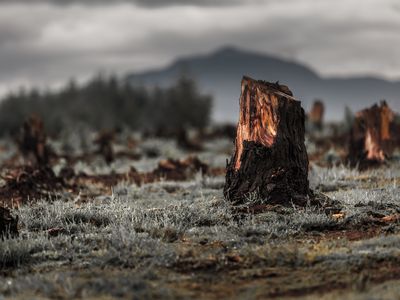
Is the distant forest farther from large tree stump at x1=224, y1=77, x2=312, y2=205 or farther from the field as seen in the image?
the field

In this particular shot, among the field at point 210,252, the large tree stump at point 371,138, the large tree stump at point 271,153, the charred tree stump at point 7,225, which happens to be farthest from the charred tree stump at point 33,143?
the charred tree stump at point 7,225

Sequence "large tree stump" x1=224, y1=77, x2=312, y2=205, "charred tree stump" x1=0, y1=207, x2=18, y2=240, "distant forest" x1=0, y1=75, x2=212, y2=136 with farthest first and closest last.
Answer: "distant forest" x1=0, y1=75, x2=212, y2=136 < "large tree stump" x1=224, y1=77, x2=312, y2=205 < "charred tree stump" x1=0, y1=207, x2=18, y2=240

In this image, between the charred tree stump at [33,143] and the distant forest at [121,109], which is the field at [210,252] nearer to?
the charred tree stump at [33,143]

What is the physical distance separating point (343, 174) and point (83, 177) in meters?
5.94

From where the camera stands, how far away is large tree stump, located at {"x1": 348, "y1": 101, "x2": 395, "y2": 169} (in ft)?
49.7

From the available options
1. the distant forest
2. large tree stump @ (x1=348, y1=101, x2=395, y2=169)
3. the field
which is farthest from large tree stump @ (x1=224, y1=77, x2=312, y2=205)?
the distant forest

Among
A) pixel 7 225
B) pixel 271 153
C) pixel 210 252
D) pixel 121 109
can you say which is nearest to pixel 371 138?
pixel 271 153

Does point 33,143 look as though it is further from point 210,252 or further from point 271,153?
point 210,252

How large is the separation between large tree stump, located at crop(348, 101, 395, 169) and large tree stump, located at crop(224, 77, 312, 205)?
6.14 meters

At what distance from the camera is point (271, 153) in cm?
912

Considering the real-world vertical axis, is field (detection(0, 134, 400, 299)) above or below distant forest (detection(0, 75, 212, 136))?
below

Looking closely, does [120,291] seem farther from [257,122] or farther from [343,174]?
[343,174]

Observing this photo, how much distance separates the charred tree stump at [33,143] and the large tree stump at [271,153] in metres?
10.5

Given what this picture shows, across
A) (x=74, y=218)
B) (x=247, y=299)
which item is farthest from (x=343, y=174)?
(x=247, y=299)
